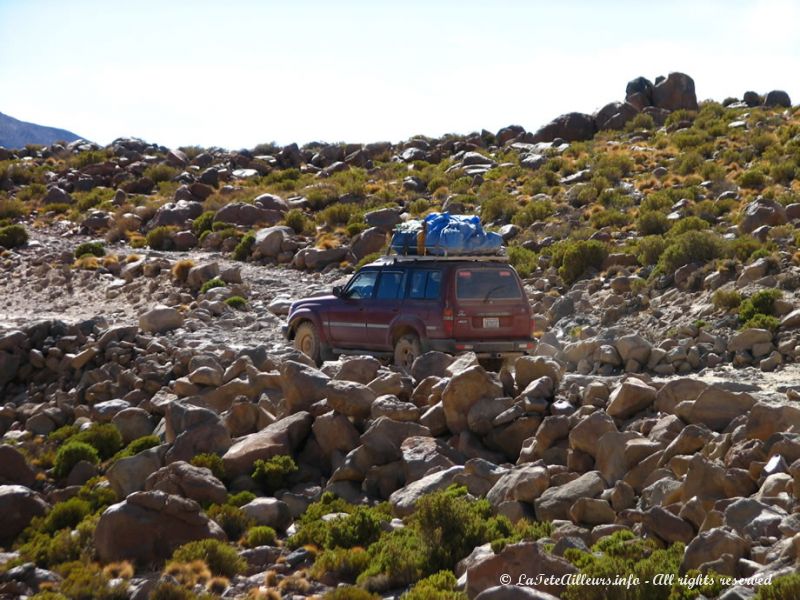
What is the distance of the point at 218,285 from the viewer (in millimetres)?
30016

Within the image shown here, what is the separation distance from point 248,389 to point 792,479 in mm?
9207

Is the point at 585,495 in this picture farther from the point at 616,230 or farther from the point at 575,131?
the point at 575,131

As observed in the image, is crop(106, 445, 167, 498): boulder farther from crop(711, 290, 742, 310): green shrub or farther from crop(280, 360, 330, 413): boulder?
crop(711, 290, 742, 310): green shrub

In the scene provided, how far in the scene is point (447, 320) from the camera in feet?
54.9

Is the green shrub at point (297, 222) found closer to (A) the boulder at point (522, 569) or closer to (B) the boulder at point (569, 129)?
(B) the boulder at point (569, 129)

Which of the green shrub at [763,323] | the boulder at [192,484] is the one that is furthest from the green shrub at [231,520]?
the green shrub at [763,323]

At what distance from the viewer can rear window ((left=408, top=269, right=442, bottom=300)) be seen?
17.0 metres

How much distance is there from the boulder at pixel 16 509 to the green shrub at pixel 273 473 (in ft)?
8.20

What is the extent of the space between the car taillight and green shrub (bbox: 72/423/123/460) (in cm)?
518

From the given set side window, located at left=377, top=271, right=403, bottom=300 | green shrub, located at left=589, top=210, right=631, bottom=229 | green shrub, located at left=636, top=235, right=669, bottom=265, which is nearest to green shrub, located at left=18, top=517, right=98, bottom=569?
side window, located at left=377, top=271, right=403, bottom=300

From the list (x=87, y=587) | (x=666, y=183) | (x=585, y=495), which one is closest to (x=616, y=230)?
(x=666, y=183)

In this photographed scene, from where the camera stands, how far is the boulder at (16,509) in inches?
471

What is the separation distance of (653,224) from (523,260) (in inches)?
157

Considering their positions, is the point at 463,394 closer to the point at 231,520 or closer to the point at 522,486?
the point at 522,486
